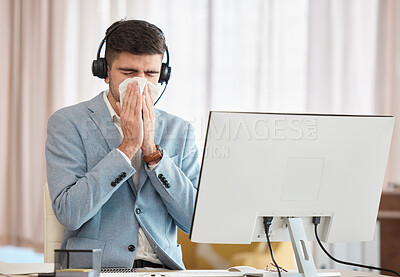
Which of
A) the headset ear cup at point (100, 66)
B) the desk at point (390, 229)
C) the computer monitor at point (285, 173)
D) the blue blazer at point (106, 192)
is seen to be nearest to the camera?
the computer monitor at point (285, 173)

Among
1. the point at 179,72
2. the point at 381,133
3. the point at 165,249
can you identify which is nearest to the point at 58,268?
the point at 165,249

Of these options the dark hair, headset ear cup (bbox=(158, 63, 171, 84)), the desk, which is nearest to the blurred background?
the desk

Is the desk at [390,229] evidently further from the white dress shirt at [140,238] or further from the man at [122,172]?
the white dress shirt at [140,238]

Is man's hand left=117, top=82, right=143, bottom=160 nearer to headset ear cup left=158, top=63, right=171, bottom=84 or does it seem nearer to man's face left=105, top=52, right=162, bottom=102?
man's face left=105, top=52, right=162, bottom=102

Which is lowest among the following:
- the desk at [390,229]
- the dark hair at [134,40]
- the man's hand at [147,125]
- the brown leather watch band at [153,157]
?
the desk at [390,229]

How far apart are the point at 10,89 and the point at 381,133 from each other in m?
2.71

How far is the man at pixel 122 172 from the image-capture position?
4.16ft

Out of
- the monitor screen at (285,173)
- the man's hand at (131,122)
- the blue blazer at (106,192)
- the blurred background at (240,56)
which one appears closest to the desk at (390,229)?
the blurred background at (240,56)

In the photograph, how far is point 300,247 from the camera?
41.8 inches

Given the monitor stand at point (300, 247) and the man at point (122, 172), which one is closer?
the monitor stand at point (300, 247)

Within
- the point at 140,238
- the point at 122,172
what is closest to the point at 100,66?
the point at 122,172

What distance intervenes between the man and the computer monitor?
33 centimetres

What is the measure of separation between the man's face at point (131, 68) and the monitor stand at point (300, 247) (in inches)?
22.2

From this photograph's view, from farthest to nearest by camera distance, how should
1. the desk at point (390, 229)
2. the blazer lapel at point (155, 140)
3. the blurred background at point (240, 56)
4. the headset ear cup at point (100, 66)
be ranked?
1. the blurred background at point (240, 56)
2. the desk at point (390, 229)
3. the headset ear cup at point (100, 66)
4. the blazer lapel at point (155, 140)
